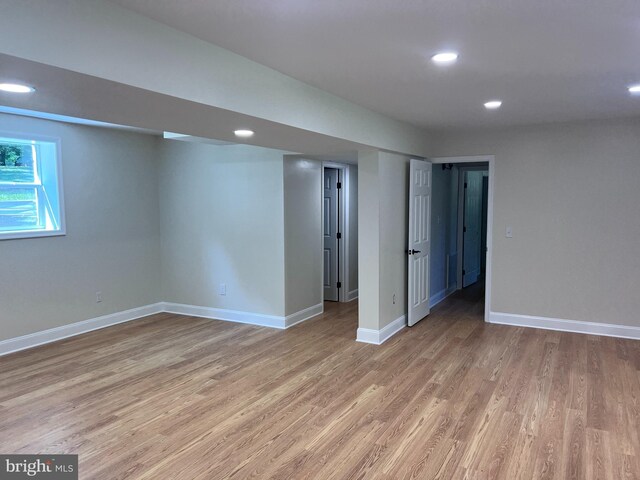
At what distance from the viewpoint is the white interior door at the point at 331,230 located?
21.5ft

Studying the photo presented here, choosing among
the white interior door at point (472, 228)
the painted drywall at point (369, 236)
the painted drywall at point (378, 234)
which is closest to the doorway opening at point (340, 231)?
the painted drywall at point (378, 234)

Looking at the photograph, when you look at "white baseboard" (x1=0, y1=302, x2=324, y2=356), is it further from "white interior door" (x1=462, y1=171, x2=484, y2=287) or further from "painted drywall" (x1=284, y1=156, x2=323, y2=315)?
"white interior door" (x1=462, y1=171, x2=484, y2=287)

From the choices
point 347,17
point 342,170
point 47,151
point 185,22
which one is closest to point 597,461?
point 347,17

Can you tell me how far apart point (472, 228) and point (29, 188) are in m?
6.81

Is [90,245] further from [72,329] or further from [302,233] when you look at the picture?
[302,233]

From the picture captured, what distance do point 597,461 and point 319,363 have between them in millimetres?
2229

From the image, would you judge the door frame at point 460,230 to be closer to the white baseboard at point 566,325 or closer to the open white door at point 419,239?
the open white door at point 419,239

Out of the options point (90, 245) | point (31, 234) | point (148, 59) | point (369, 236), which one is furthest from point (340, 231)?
point (148, 59)

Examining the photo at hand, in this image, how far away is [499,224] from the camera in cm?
532

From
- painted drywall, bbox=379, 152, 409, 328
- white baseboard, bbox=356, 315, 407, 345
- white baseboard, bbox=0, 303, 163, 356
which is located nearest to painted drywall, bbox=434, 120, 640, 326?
painted drywall, bbox=379, 152, 409, 328

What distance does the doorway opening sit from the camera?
6.53 metres

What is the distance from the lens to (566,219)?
195 inches

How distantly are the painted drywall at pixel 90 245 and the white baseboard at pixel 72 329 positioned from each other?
54mm

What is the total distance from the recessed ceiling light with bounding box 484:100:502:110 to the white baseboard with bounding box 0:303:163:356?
4665 mm
